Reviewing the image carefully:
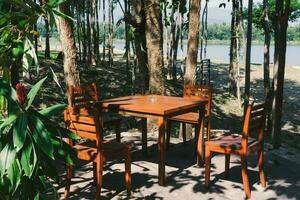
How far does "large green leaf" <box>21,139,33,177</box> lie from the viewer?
3055 mm

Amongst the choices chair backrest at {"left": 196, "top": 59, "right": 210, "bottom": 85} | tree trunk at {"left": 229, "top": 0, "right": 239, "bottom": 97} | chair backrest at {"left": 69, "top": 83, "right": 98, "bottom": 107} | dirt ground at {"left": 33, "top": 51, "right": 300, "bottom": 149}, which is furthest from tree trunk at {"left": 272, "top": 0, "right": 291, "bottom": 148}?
tree trunk at {"left": 229, "top": 0, "right": 239, "bottom": 97}

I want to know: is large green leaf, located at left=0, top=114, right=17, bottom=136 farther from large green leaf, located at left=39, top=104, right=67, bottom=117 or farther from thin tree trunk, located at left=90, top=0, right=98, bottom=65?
thin tree trunk, located at left=90, top=0, right=98, bottom=65

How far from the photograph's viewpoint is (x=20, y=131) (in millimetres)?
3061

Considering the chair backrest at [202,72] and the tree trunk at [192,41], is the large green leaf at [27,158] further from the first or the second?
the chair backrest at [202,72]

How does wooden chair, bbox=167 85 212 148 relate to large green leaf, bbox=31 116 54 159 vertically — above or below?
below

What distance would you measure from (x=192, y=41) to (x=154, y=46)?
0.86 m

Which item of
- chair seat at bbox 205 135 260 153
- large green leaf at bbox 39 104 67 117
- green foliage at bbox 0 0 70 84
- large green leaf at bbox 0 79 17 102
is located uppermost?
green foliage at bbox 0 0 70 84

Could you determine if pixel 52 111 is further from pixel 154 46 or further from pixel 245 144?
pixel 154 46

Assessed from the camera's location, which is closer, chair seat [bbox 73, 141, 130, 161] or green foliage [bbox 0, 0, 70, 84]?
green foliage [bbox 0, 0, 70, 84]

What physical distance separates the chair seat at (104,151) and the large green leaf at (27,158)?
76.3 inches

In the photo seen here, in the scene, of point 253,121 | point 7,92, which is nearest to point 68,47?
point 253,121

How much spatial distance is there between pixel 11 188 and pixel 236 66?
1675cm

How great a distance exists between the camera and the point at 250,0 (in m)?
11.3

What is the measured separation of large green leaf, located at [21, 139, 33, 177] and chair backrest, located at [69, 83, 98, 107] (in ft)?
12.8
